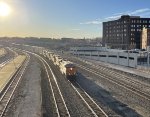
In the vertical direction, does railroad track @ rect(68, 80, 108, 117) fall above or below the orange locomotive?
below

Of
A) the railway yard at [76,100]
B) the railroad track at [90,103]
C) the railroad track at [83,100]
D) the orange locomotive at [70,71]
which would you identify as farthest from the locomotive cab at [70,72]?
the railroad track at [90,103]

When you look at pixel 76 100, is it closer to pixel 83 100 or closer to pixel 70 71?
pixel 83 100

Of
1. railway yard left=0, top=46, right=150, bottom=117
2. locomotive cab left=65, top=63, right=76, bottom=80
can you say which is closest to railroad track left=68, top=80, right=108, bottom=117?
railway yard left=0, top=46, right=150, bottom=117

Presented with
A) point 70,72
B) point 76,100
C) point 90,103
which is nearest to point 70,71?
point 70,72

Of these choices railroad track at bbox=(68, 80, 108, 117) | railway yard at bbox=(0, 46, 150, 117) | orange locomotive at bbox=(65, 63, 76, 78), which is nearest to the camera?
railroad track at bbox=(68, 80, 108, 117)

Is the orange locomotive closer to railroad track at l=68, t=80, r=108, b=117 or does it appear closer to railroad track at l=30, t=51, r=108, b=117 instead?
railroad track at l=30, t=51, r=108, b=117

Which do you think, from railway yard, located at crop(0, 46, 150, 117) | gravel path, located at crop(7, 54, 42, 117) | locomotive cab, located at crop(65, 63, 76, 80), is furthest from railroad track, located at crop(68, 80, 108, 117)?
locomotive cab, located at crop(65, 63, 76, 80)

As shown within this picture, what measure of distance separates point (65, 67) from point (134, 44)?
135949 millimetres

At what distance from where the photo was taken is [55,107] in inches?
1155

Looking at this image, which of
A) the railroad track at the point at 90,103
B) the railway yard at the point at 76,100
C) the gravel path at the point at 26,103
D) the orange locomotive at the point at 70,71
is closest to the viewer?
the railroad track at the point at 90,103

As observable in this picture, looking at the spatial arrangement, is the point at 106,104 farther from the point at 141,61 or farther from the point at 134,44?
the point at 134,44

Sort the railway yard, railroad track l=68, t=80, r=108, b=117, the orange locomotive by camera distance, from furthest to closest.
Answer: the orange locomotive
the railway yard
railroad track l=68, t=80, r=108, b=117

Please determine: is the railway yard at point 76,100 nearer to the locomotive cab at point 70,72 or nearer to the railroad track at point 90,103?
the railroad track at point 90,103

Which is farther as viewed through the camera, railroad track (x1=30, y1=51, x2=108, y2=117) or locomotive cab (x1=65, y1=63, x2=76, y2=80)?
locomotive cab (x1=65, y1=63, x2=76, y2=80)
